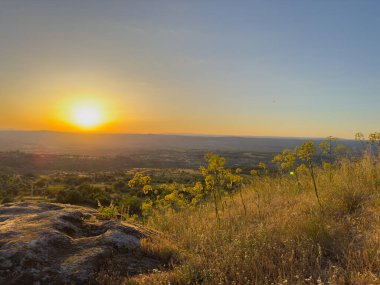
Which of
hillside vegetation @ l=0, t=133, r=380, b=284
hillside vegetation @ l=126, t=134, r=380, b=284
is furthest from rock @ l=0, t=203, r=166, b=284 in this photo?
hillside vegetation @ l=126, t=134, r=380, b=284

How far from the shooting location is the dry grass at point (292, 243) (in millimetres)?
3693

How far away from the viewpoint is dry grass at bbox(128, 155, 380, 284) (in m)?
3.69

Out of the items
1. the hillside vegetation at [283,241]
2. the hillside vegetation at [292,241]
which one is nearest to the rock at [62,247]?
the hillside vegetation at [283,241]

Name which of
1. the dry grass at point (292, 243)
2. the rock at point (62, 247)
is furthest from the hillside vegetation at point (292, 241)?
the rock at point (62, 247)

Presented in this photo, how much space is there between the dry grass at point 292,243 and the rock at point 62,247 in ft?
2.06

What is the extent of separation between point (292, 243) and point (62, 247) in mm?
2996

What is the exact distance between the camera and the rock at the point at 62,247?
3.75m

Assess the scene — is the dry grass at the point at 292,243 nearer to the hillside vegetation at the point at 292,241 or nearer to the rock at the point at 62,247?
the hillside vegetation at the point at 292,241

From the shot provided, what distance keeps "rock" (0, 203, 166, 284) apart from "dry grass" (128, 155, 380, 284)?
24.7 inches

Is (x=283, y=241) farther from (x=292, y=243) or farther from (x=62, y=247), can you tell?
(x=62, y=247)

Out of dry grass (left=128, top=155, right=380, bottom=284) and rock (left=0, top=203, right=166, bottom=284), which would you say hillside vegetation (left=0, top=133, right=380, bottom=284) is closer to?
dry grass (left=128, top=155, right=380, bottom=284)

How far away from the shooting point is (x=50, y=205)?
21.3 ft

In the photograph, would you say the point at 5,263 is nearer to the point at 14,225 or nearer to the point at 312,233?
the point at 14,225

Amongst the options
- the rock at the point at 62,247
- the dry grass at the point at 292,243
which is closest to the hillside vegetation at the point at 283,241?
the dry grass at the point at 292,243
